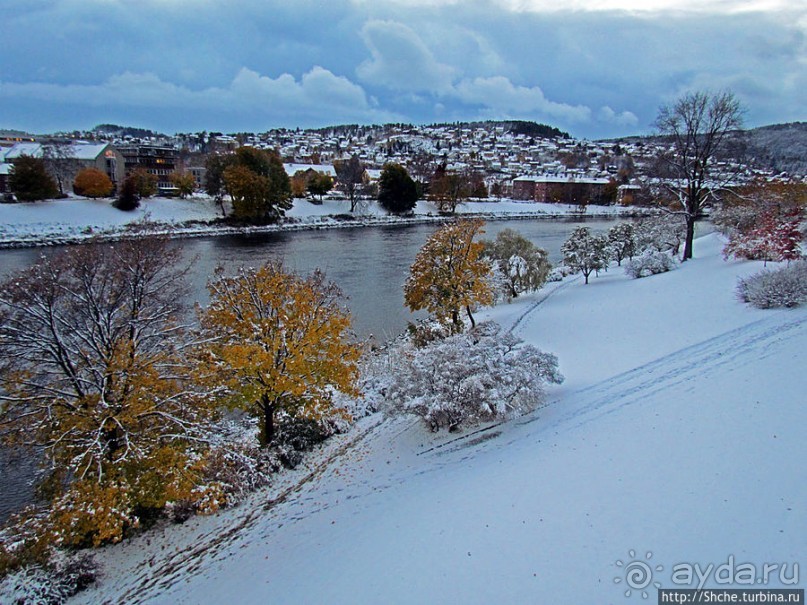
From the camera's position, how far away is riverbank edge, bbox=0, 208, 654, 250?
37.6 m

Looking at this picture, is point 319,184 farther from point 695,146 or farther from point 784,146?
point 784,146

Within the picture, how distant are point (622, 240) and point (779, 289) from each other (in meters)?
17.0

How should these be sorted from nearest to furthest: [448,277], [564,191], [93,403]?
[93,403]
[448,277]
[564,191]

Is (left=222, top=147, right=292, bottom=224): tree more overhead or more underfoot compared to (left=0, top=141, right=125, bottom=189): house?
more underfoot

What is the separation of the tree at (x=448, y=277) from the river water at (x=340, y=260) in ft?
8.35

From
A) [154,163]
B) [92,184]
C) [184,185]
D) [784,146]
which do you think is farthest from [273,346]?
[784,146]

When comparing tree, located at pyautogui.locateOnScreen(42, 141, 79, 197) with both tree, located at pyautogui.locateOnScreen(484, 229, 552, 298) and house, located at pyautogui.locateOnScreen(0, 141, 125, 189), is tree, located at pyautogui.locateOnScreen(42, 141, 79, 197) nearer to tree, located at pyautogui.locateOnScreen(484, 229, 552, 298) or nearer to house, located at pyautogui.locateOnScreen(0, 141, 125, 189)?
house, located at pyautogui.locateOnScreen(0, 141, 125, 189)

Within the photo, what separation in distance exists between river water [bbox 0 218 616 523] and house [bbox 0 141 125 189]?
24211mm

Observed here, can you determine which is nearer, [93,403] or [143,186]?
[93,403]

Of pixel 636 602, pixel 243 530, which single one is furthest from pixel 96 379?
pixel 636 602

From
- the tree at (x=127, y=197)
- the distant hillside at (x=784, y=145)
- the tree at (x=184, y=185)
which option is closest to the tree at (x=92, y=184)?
the tree at (x=127, y=197)

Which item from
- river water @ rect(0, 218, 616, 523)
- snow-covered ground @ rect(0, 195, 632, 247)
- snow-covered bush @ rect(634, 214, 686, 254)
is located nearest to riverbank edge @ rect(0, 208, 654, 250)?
snow-covered ground @ rect(0, 195, 632, 247)

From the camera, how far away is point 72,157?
59.0 meters

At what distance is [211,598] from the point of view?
6.98m
